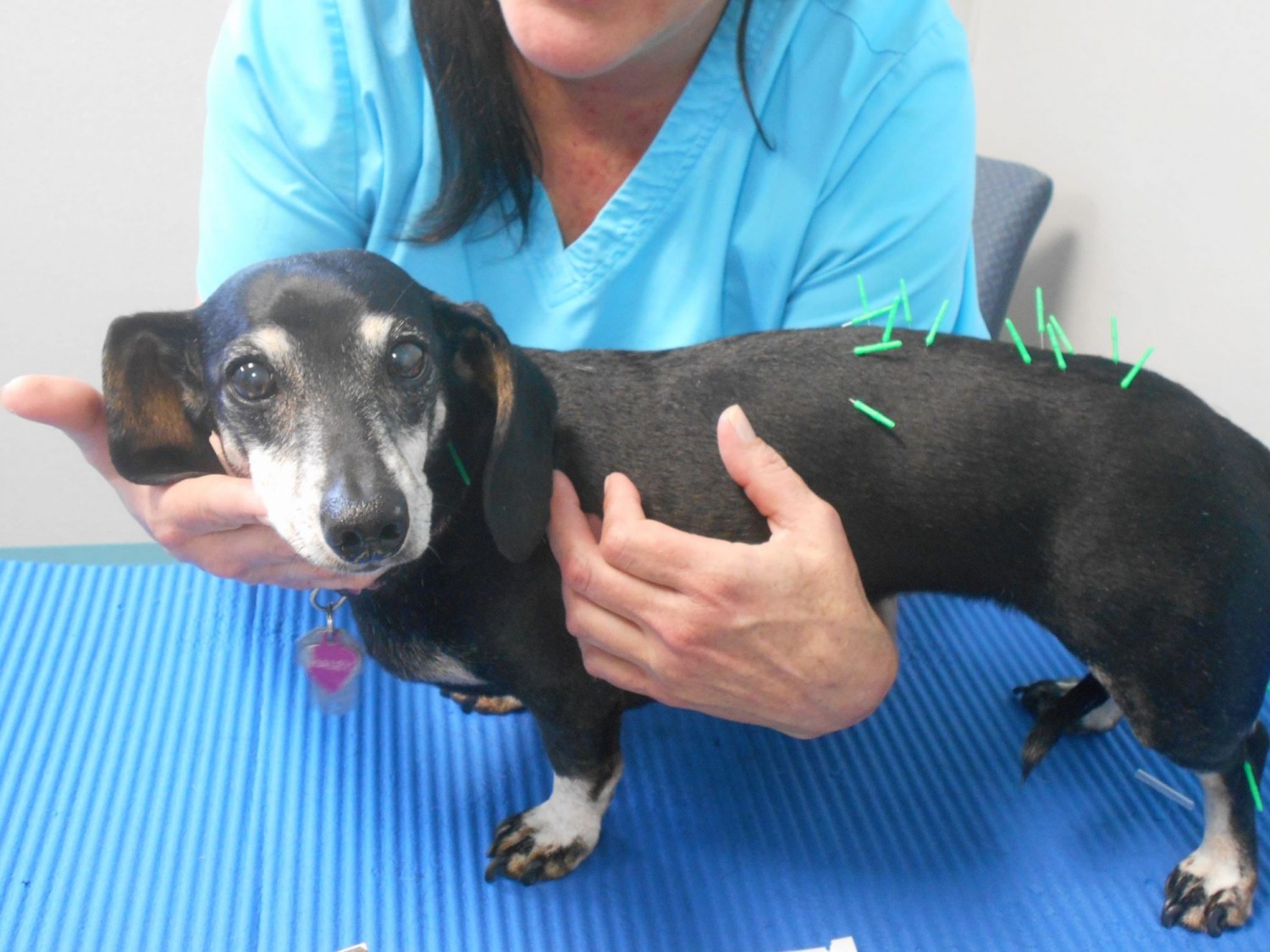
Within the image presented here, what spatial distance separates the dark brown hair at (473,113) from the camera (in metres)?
1.24

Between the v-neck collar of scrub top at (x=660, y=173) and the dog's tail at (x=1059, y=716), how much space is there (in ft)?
2.66

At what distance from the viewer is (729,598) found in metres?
1.06

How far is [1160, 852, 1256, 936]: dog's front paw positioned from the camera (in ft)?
3.83

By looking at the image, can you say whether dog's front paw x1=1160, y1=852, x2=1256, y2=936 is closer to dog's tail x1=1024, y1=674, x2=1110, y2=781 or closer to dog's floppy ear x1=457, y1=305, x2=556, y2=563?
dog's tail x1=1024, y1=674, x2=1110, y2=781

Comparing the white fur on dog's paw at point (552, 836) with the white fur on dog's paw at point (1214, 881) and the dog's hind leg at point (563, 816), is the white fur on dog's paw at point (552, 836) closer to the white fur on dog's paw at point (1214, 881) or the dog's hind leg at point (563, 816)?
the dog's hind leg at point (563, 816)

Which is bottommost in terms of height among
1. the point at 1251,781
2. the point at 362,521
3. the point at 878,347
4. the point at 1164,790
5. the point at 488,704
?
the point at 488,704

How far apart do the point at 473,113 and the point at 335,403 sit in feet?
1.69

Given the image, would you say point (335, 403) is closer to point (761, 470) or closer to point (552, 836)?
point (761, 470)

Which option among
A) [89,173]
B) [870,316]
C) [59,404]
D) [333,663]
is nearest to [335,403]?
[59,404]

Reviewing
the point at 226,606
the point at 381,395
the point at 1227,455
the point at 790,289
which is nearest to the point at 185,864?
the point at 226,606

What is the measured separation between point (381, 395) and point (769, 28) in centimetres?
76

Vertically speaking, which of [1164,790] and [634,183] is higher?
[634,183]

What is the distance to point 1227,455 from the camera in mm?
1098

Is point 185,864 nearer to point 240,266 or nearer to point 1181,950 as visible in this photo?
point 240,266
